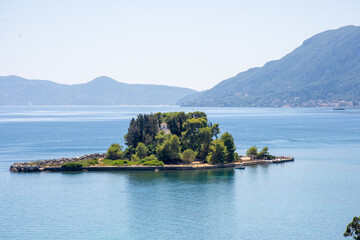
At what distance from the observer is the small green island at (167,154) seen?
337 feet

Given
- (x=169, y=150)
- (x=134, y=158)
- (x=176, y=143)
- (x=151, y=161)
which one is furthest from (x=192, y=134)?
(x=134, y=158)

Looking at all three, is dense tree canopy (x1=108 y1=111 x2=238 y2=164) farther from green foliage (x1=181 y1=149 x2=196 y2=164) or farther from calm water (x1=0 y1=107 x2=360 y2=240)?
calm water (x1=0 y1=107 x2=360 y2=240)

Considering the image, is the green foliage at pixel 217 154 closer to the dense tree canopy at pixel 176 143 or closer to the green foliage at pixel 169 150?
the dense tree canopy at pixel 176 143

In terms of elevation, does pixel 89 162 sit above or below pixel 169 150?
below

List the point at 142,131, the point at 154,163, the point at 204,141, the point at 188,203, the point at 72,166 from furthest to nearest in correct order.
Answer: the point at 142,131
the point at 204,141
the point at 154,163
the point at 72,166
the point at 188,203

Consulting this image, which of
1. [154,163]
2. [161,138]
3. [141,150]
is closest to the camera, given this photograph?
[154,163]

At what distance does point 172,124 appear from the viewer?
118m

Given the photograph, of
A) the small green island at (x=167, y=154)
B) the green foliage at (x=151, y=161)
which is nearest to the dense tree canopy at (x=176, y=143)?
the small green island at (x=167, y=154)

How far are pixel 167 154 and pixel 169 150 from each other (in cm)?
115

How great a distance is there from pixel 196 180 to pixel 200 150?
20.8 meters

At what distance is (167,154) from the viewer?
4203 inches

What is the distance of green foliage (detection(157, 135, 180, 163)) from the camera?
348 feet

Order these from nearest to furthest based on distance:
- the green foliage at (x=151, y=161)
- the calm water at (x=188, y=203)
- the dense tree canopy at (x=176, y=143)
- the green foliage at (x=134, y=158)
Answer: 1. the calm water at (x=188, y=203)
2. the green foliage at (x=151, y=161)
3. the dense tree canopy at (x=176, y=143)
4. the green foliage at (x=134, y=158)

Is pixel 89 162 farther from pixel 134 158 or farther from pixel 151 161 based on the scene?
pixel 151 161
